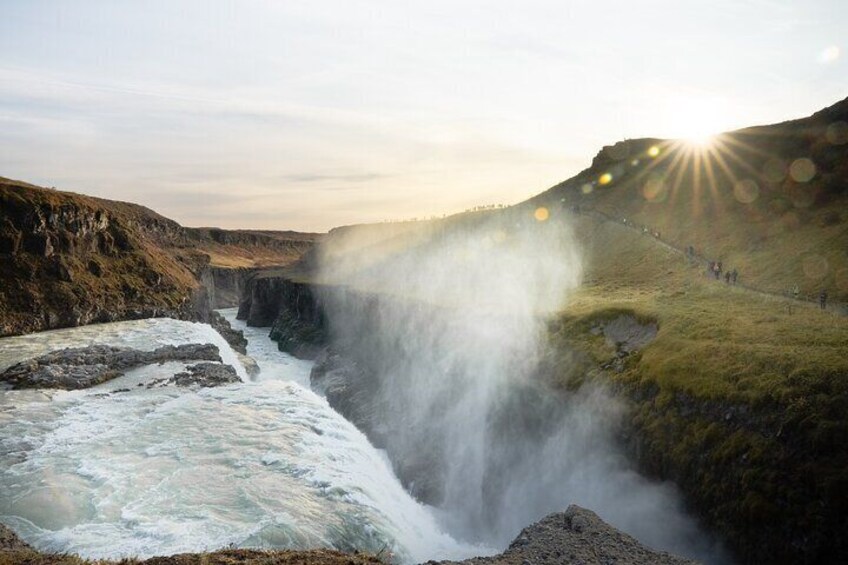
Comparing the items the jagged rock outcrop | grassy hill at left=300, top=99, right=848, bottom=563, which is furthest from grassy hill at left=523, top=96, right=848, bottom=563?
the jagged rock outcrop

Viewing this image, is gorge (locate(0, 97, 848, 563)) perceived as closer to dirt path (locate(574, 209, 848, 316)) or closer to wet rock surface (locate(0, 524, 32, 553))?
dirt path (locate(574, 209, 848, 316))

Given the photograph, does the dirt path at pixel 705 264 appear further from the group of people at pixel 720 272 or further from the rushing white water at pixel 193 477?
the rushing white water at pixel 193 477

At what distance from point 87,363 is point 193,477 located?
27108mm

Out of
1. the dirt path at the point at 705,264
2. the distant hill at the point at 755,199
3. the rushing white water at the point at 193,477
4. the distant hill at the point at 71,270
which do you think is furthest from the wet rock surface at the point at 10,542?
the distant hill at the point at 71,270

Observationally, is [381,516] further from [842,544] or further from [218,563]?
[842,544]

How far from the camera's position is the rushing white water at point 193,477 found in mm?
22562

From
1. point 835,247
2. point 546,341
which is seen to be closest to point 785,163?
point 835,247

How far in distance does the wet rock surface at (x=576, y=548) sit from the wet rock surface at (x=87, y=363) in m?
39.2

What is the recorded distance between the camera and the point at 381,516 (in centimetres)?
2722

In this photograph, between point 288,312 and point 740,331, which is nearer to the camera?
point 740,331

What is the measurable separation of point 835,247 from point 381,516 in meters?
42.8

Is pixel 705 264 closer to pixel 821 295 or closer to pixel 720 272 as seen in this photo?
pixel 720 272

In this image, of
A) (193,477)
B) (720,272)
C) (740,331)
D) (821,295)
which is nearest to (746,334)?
(740,331)

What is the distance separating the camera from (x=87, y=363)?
155 feet
